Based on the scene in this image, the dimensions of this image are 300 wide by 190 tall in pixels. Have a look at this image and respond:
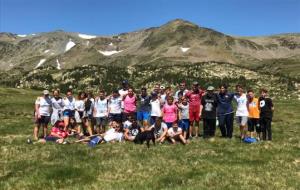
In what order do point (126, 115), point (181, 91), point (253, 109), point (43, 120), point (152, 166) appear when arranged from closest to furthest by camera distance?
point (152, 166) → point (253, 109) → point (43, 120) → point (126, 115) → point (181, 91)

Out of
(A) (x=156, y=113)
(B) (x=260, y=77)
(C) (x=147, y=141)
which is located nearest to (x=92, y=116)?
(A) (x=156, y=113)

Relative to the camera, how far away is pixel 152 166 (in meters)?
18.7

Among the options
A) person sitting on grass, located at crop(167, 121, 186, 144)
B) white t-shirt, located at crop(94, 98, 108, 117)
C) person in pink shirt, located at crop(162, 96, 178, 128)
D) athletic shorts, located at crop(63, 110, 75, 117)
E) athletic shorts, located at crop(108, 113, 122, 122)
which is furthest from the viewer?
athletic shorts, located at crop(63, 110, 75, 117)

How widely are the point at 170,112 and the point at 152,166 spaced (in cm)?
929

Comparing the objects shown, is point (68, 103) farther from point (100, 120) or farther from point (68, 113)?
point (100, 120)

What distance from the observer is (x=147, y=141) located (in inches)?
964

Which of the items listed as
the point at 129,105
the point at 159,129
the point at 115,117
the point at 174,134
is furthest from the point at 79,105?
the point at 174,134

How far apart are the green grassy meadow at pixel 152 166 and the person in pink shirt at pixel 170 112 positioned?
230 centimetres

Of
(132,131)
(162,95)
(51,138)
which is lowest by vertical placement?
(51,138)

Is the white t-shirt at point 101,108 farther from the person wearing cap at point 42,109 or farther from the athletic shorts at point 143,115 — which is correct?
the person wearing cap at point 42,109

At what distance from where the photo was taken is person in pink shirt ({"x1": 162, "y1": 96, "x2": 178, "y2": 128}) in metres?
27.6

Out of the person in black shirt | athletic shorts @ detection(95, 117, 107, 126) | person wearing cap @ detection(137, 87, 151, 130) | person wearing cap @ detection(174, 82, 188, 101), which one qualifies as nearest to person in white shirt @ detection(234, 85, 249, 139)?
the person in black shirt

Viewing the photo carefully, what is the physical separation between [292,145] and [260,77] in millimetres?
131203

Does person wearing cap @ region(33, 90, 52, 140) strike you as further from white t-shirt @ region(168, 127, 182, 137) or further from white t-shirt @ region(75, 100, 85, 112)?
white t-shirt @ region(168, 127, 182, 137)
